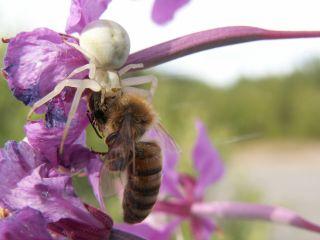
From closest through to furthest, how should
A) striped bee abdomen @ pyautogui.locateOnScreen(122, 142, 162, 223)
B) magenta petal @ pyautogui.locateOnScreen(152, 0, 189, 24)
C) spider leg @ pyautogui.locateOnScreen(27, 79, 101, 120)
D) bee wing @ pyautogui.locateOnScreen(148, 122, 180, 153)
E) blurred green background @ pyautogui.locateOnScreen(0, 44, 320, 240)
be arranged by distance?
spider leg @ pyautogui.locateOnScreen(27, 79, 101, 120)
striped bee abdomen @ pyautogui.locateOnScreen(122, 142, 162, 223)
bee wing @ pyautogui.locateOnScreen(148, 122, 180, 153)
magenta petal @ pyautogui.locateOnScreen(152, 0, 189, 24)
blurred green background @ pyautogui.locateOnScreen(0, 44, 320, 240)

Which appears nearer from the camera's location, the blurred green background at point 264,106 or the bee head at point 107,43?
the bee head at point 107,43

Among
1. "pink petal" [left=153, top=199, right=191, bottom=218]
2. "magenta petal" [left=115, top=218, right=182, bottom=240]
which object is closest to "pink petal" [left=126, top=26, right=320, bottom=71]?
"magenta petal" [left=115, top=218, right=182, bottom=240]

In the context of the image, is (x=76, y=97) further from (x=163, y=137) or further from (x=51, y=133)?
(x=163, y=137)

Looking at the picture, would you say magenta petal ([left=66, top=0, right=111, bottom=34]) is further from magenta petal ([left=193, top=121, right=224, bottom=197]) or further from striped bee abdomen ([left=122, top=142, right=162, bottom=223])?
magenta petal ([left=193, top=121, right=224, bottom=197])

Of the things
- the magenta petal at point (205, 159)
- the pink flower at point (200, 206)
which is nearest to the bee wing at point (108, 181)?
the pink flower at point (200, 206)

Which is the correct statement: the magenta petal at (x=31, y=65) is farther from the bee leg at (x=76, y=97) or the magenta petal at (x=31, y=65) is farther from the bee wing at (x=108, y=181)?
the bee wing at (x=108, y=181)

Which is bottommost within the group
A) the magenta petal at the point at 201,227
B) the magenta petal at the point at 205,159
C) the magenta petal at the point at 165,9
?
the magenta petal at the point at 201,227
